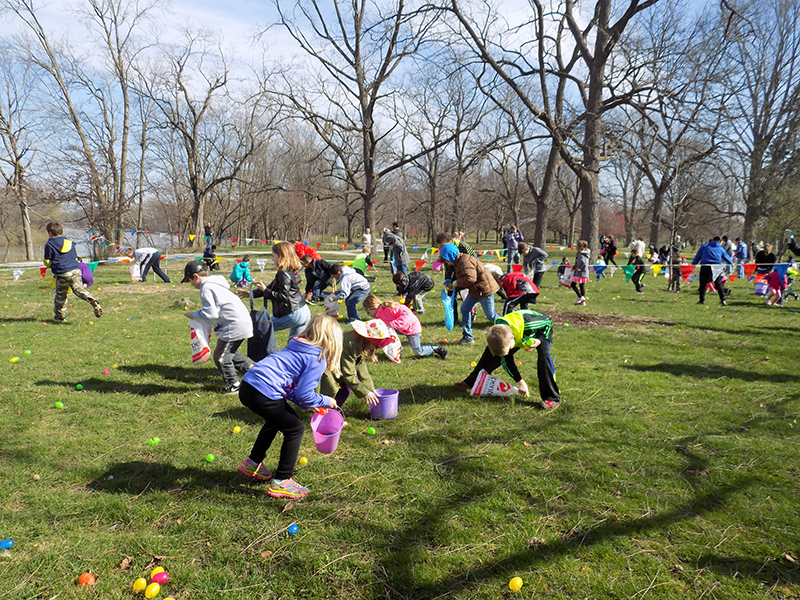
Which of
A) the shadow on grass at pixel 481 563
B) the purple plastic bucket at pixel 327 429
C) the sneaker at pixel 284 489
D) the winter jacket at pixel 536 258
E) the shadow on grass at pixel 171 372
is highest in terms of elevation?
the winter jacket at pixel 536 258

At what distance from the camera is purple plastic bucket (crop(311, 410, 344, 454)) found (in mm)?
3744

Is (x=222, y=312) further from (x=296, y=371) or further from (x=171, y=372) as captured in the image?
(x=296, y=371)

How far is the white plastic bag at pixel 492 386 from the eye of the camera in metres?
5.46

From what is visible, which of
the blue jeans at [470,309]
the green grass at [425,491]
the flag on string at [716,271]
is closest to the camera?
the green grass at [425,491]

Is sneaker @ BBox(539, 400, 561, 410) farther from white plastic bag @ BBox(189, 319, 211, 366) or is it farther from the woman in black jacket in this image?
white plastic bag @ BBox(189, 319, 211, 366)

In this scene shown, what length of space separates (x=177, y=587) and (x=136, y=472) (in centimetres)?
155

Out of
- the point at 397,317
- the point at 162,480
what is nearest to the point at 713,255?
the point at 397,317

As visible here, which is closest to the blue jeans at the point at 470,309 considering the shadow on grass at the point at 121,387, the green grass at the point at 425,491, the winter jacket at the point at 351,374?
the green grass at the point at 425,491

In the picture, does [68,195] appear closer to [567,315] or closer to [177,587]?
[567,315]

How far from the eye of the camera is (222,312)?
538cm

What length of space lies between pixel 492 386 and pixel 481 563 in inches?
105

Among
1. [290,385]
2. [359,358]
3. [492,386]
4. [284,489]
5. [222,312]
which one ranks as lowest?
[284,489]

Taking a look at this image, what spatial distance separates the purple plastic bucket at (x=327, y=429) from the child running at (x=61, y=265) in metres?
8.48

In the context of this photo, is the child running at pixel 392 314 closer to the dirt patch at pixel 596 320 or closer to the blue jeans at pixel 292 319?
the blue jeans at pixel 292 319
